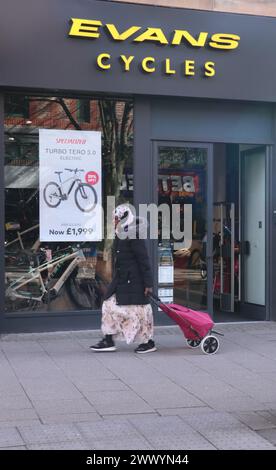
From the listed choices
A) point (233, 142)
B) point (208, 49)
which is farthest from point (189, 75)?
point (233, 142)

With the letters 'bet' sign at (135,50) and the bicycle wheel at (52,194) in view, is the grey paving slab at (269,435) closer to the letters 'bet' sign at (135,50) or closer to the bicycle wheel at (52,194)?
the bicycle wheel at (52,194)

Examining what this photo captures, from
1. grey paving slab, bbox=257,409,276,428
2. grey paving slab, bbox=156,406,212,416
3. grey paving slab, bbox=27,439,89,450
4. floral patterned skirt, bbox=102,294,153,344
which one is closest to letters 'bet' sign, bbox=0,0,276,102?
floral patterned skirt, bbox=102,294,153,344

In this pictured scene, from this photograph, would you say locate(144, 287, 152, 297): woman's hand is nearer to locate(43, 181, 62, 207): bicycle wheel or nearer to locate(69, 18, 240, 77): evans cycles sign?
locate(43, 181, 62, 207): bicycle wheel

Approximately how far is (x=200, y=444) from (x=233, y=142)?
256 inches

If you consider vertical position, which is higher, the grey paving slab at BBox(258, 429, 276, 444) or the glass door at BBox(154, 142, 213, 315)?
the glass door at BBox(154, 142, 213, 315)

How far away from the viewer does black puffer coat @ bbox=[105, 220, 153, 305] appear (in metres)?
8.06

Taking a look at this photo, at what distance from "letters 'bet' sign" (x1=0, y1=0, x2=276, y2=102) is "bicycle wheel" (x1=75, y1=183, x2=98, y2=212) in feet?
4.76

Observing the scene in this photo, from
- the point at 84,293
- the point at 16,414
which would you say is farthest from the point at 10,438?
the point at 84,293

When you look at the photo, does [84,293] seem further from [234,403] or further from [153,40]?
[234,403]

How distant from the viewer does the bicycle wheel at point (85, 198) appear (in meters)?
9.91

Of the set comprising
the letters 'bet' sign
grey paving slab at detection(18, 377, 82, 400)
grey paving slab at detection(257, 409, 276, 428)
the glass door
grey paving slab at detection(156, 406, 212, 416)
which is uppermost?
the letters 'bet' sign

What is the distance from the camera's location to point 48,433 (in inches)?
204

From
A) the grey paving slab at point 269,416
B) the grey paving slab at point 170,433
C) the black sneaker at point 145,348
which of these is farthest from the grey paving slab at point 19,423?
the black sneaker at point 145,348

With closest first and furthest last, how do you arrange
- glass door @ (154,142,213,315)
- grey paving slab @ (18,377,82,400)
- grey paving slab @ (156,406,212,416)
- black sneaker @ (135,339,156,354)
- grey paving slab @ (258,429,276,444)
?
1. grey paving slab @ (258,429,276,444)
2. grey paving slab @ (156,406,212,416)
3. grey paving slab @ (18,377,82,400)
4. black sneaker @ (135,339,156,354)
5. glass door @ (154,142,213,315)
